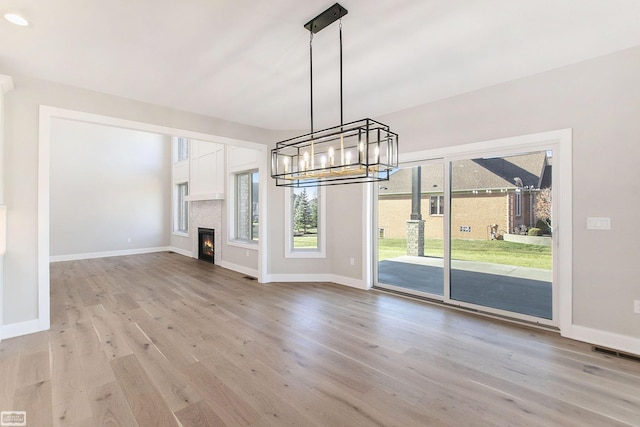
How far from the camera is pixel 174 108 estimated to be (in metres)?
4.09

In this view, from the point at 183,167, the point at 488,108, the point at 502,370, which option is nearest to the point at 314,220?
the point at 488,108

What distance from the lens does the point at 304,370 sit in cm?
238

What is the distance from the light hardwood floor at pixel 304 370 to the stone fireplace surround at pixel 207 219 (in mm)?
2988

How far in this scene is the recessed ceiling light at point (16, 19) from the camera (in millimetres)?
2148

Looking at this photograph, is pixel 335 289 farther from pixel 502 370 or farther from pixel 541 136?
pixel 541 136

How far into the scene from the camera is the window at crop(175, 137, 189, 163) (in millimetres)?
8684

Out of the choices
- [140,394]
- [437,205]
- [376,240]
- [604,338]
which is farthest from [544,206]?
[140,394]

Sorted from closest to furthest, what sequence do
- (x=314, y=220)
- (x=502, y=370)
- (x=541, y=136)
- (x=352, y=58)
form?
(x=502, y=370), (x=352, y=58), (x=541, y=136), (x=314, y=220)

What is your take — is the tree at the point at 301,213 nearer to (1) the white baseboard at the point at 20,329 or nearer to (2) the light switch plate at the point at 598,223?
(1) the white baseboard at the point at 20,329

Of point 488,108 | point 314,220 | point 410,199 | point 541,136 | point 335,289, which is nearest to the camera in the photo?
point 541,136

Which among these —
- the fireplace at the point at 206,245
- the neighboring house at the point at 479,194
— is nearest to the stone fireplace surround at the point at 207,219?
the fireplace at the point at 206,245

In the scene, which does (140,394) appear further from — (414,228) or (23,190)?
(414,228)

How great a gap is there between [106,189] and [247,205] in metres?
4.70

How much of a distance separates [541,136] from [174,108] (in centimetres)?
465
